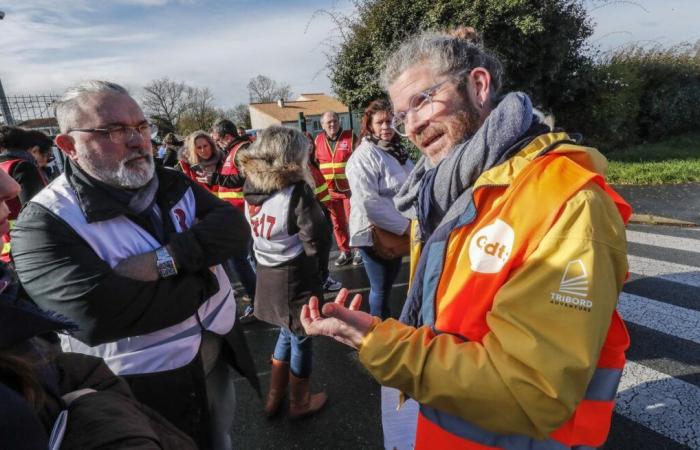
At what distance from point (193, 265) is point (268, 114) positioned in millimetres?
45211

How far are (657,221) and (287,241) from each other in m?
6.59

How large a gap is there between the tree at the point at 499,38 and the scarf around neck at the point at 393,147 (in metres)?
4.89

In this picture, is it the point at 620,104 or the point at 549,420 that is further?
the point at 620,104

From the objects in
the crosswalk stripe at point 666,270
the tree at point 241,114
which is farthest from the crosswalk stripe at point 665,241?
the tree at point 241,114

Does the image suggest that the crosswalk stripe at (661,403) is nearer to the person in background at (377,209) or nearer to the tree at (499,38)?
the person in background at (377,209)

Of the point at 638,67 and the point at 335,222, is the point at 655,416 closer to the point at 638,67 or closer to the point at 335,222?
the point at 335,222

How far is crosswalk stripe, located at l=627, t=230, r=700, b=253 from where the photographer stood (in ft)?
17.5

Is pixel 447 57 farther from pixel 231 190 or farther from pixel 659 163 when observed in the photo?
pixel 659 163

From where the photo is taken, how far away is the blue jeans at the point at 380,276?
10.6ft

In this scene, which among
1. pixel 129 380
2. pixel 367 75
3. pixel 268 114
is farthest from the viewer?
pixel 268 114

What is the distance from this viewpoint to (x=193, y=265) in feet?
5.60

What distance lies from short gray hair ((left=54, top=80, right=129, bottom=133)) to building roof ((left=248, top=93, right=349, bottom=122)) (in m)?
40.6

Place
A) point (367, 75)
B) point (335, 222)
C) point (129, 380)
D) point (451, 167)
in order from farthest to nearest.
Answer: point (367, 75), point (335, 222), point (129, 380), point (451, 167)

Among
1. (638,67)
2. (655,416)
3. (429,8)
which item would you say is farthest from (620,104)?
(655,416)
